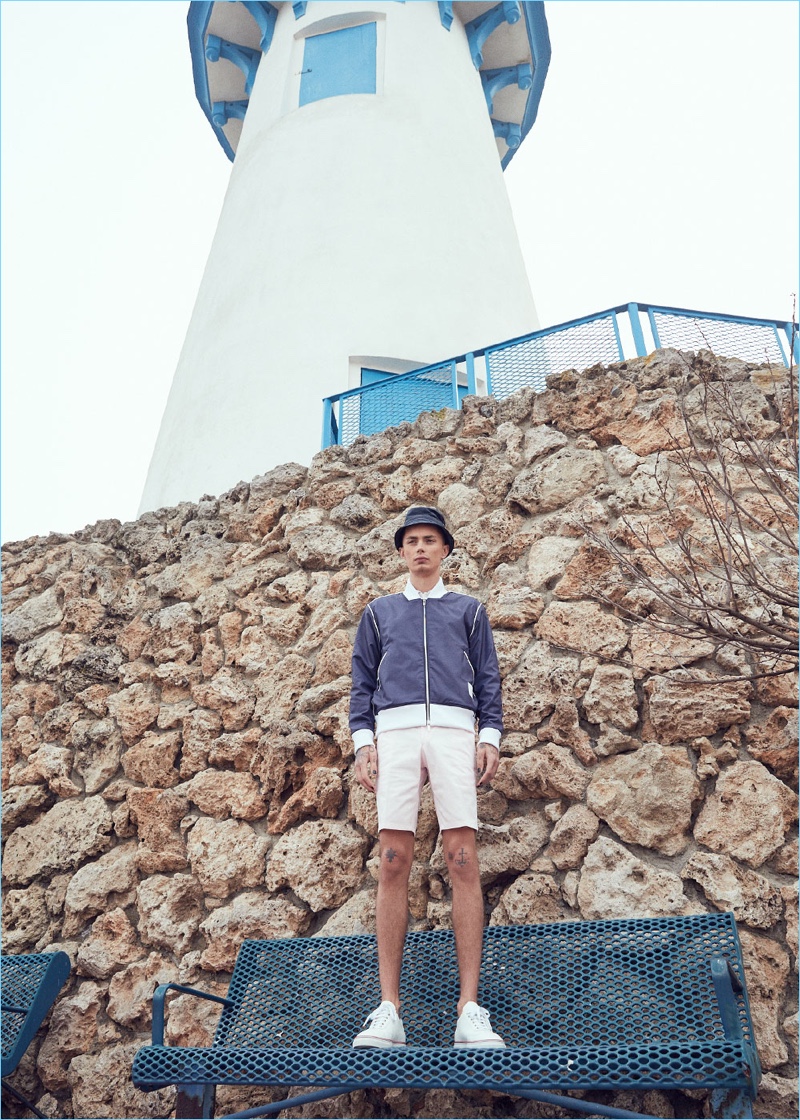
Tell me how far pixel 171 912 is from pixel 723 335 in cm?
430

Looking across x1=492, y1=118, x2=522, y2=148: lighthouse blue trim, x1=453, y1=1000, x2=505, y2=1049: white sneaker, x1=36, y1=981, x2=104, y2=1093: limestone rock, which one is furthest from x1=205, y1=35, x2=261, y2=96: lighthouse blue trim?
x1=453, y1=1000, x2=505, y2=1049: white sneaker

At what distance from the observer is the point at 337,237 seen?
8.73 metres

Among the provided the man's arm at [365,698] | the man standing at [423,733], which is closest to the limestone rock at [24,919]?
the man's arm at [365,698]

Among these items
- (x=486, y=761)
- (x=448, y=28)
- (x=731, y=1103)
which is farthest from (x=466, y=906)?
(x=448, y=28)

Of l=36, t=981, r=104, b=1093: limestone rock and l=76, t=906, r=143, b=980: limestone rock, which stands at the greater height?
l=76, t=906, r=143, b=980: limestone rock

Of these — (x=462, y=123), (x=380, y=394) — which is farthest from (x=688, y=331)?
(x=462, y=123)

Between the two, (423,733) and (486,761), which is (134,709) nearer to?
(423,733)

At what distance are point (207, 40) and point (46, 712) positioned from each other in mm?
9900

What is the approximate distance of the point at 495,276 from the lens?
9.09 m

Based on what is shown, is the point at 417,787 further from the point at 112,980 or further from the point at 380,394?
the point at 380,394

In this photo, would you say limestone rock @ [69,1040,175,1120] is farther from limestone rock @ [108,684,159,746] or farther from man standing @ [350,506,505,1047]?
limestone rock @ [108,684,159,746]

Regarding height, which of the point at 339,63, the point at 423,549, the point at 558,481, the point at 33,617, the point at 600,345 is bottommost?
the point at 423,549

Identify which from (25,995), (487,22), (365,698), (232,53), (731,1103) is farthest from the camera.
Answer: (232,53)

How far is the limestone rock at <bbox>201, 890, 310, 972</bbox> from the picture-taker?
13.5 feet
